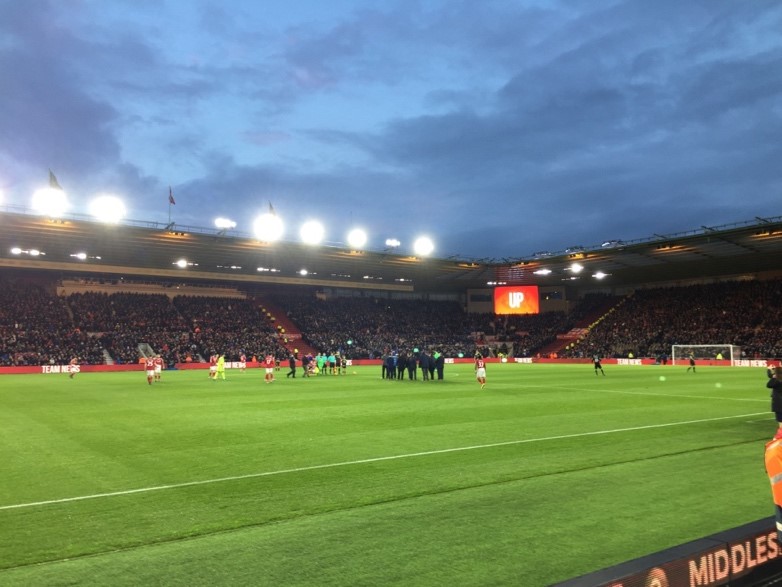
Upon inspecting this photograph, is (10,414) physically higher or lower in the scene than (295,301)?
lower

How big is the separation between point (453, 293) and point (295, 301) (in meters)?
24.6

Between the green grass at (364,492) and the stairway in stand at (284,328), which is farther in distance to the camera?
the stairway in stand at (284,328)

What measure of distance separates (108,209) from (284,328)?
95.2 feet

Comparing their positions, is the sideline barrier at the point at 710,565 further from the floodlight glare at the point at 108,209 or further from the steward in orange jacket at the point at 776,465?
the floodlight glare at the point at 108,209

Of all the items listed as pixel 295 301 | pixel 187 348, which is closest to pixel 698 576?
pixel 187 348

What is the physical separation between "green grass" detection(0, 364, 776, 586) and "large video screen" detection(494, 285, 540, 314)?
181ft

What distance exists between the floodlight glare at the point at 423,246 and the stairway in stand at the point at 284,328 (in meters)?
17.1

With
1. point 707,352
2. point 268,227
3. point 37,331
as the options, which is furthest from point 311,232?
point 707,352

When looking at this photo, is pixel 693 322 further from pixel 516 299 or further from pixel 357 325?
pixel 357 325

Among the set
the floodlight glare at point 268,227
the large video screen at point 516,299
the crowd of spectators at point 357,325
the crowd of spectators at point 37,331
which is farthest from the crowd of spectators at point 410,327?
the crowd of spectators at point 37,331

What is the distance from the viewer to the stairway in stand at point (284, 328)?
66375 millimetres

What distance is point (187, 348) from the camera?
57531mm

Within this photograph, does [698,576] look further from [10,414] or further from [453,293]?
[453,293]

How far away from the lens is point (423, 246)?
59.2 metres
